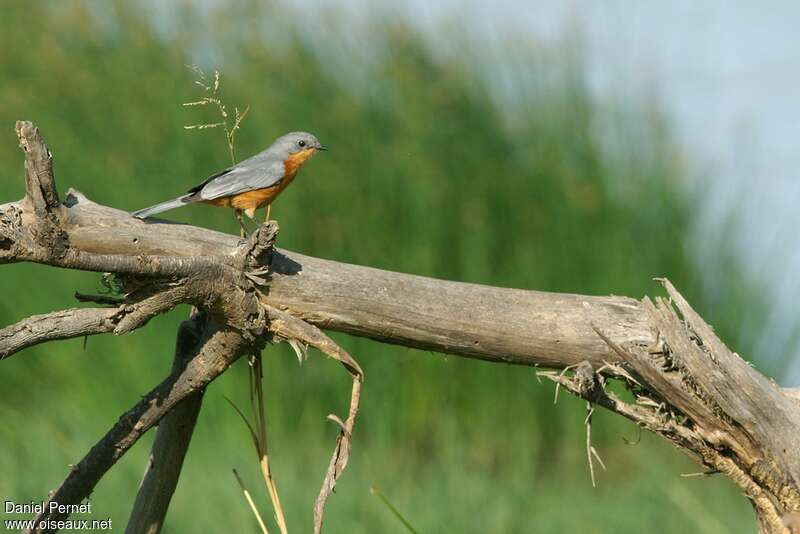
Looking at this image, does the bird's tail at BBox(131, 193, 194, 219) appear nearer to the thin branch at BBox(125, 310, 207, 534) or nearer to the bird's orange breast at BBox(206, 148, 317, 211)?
the bird's orange breast at BBox(206, 148, 317, 211)

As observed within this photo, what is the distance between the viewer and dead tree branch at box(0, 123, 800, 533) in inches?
107

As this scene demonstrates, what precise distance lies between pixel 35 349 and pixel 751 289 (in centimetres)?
585

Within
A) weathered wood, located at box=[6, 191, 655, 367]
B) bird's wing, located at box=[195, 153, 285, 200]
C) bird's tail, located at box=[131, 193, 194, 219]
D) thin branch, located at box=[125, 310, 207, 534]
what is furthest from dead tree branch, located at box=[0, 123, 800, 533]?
bird's wing, located at box=[195, 153, 285, 200]

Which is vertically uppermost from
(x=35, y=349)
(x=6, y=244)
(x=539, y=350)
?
(x=6, y=244)

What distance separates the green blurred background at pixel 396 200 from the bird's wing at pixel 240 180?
437cm

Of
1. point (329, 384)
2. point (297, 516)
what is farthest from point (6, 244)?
point (329, 384)

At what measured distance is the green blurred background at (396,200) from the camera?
853 cm

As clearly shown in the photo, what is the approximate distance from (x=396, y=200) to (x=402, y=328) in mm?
6220

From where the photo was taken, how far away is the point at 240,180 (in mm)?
3818

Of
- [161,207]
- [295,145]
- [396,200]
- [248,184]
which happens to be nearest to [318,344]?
[161,207]

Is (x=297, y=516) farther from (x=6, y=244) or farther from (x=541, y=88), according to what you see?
(x=541, y=88)

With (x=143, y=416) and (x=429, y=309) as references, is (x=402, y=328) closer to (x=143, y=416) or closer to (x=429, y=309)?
(x=429, y=309)

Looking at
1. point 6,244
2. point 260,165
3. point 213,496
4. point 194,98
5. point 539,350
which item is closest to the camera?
point 6,244

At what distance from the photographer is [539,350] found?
2.95 m
